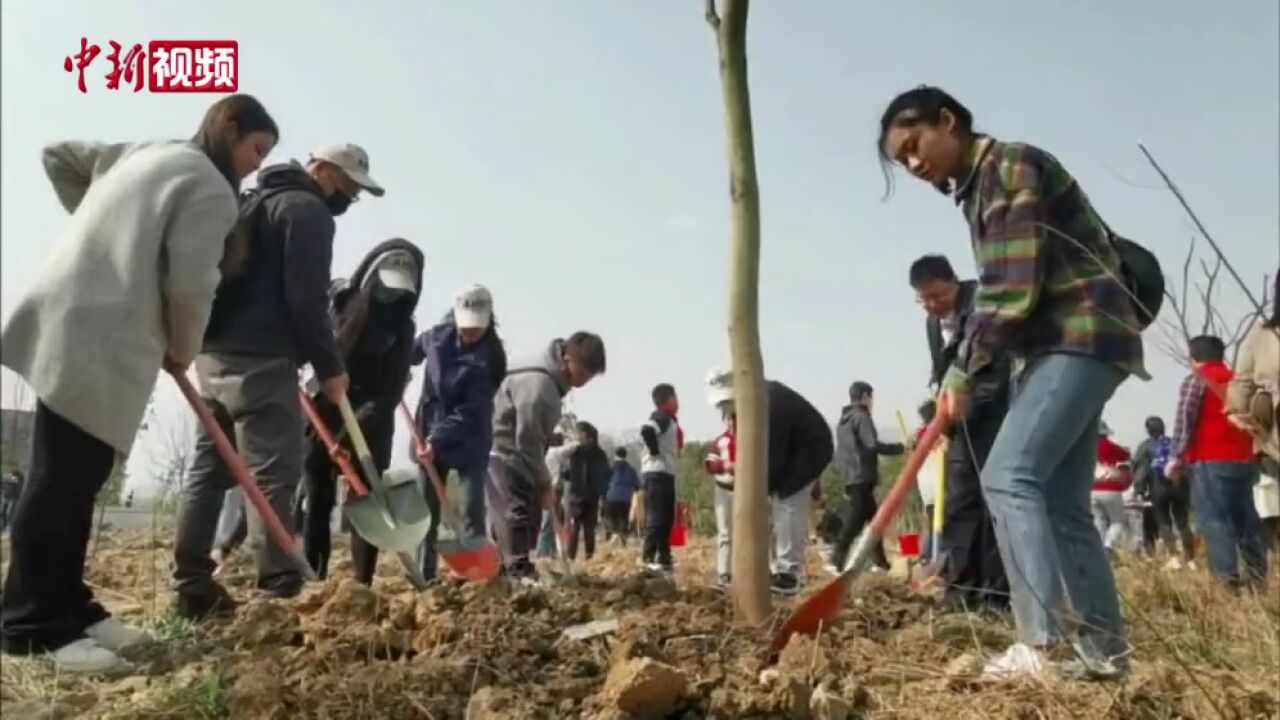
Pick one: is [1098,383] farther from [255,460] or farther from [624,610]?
[255,460]

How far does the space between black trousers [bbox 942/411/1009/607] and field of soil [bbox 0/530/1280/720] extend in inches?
34.4

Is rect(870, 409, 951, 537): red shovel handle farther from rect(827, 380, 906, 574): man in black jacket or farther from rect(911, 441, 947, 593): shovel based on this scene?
rect(827, 380, 906, 574): man in black jacket

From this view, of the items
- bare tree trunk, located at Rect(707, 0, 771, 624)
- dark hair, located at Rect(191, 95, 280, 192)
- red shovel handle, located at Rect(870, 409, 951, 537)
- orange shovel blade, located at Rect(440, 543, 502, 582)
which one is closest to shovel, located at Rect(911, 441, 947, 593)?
red shovel handle, located at Rect(870, 409, 951, 537)

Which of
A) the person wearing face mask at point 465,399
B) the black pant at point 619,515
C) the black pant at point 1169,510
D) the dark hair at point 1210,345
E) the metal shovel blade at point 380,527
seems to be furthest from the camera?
the black pant at point 619,515

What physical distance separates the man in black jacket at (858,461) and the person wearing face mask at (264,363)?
5.04 metres

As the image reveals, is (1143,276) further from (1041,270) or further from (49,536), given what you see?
(49,536)

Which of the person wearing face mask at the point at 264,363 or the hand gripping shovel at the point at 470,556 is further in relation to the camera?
the hand gripping shovel at the point at 470,556

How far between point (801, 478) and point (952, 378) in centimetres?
256

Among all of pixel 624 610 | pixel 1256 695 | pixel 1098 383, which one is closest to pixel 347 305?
pixel 624 610

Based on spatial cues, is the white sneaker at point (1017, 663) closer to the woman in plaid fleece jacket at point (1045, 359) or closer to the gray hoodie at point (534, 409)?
the woman in plaid fleece jacket at point (1045, 359)

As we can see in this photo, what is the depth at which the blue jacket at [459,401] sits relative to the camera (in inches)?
194

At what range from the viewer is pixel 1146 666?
2.45m

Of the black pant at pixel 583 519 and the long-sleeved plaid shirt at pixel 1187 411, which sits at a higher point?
the long-sleeved plaid shirt at pixel 1187 411

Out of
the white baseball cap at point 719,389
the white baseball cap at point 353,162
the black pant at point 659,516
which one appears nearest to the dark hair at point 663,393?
the black pant at point 659,516
